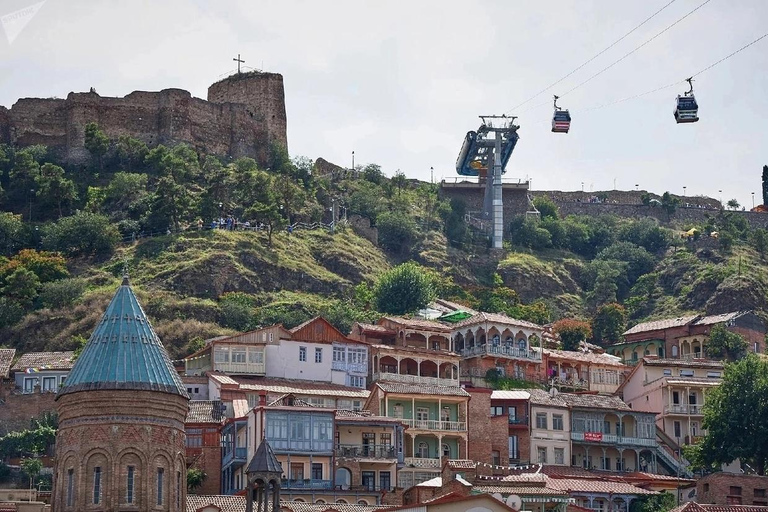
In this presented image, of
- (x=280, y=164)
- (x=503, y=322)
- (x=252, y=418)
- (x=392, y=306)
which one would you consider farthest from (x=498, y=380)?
(x=280, y=164)

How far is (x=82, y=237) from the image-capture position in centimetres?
10244

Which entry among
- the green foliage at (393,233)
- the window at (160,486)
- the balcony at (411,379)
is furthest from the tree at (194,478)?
the green foliage at (393,233)

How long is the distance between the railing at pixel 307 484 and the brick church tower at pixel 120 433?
17306 mm

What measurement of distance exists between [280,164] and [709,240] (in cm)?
3346

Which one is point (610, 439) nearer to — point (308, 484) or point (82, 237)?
point (308, 484)

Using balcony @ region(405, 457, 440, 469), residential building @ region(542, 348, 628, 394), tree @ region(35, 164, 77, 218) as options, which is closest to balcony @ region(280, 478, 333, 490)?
balcony @ region(405, 457, 440, 469)

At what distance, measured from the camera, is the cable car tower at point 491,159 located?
4764 inches

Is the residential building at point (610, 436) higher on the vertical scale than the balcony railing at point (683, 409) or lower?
lower

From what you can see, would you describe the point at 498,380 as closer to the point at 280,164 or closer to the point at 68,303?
the point at 68,303

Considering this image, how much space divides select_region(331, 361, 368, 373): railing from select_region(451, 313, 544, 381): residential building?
25.2ft

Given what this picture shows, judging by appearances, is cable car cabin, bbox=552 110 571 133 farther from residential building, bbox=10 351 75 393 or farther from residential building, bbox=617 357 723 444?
residential building, bbox=10 351 75 393

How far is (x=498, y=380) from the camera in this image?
89188mm

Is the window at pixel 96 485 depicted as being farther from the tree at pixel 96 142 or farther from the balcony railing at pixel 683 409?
the tree at pixel 96 142

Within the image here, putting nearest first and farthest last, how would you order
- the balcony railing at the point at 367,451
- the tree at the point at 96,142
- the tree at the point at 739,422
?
the balcony railing at the point at 367,451, the tree at the point at 739,422, the tree at the point at 96,142
